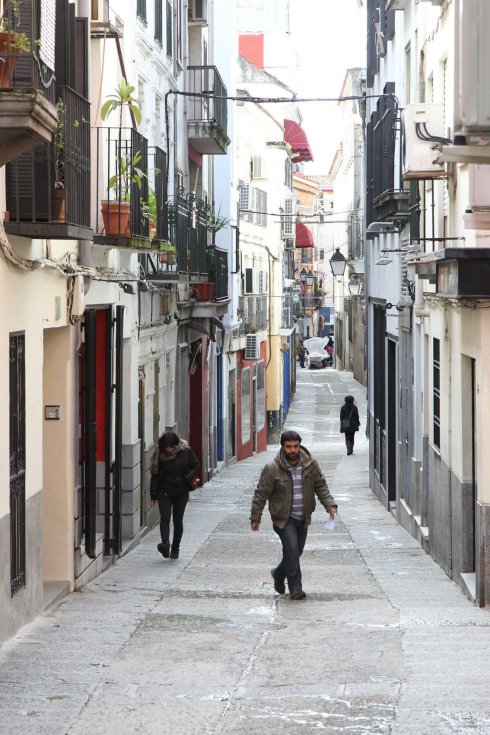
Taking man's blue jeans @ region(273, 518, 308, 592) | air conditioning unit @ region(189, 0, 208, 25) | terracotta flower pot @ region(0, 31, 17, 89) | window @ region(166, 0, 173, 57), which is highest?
air conditioning unit @ region(189, 0, 208, 25)

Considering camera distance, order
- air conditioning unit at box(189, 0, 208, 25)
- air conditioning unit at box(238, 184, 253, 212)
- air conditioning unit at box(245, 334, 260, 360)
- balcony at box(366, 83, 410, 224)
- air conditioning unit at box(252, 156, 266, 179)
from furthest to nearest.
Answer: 1. air conditioning unit at box(252, 156, 266, 179)
2. air conditioning unit at box(238, 184, 253, 212)
3. air conditioning unit at box(245, 334, 260, 360)
4. air conditioning unit at box(189, 0, 208, 25)
5. balcony at box(366, 83, 410, 224)

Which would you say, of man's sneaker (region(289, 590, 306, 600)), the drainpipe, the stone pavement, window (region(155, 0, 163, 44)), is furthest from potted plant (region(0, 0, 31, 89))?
window (region(155, 0, 163, 44))

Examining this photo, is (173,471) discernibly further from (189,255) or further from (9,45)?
(9,45)

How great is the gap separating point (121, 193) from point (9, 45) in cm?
583

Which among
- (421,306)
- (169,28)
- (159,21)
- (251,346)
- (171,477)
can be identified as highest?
(169,28)

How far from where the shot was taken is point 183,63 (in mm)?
25094

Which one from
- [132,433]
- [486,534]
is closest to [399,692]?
[486,534]

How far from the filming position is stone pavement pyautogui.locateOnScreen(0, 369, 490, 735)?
7.86 metres

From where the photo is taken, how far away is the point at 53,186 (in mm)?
10750

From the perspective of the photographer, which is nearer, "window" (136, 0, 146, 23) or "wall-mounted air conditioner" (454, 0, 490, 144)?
"wall-mounted air conditioner" (454, 0, 490, 144)

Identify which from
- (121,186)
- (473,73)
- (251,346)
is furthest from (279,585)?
(251,346)

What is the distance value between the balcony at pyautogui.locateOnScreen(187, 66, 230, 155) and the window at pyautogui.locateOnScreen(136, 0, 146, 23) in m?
5.21

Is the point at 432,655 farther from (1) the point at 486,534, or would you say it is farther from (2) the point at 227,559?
(2) the point at 227,559

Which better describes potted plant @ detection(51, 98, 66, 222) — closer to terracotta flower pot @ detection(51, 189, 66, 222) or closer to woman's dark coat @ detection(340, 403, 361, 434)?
terracotta flower pot @ detection(51, 189, 66, 222)
